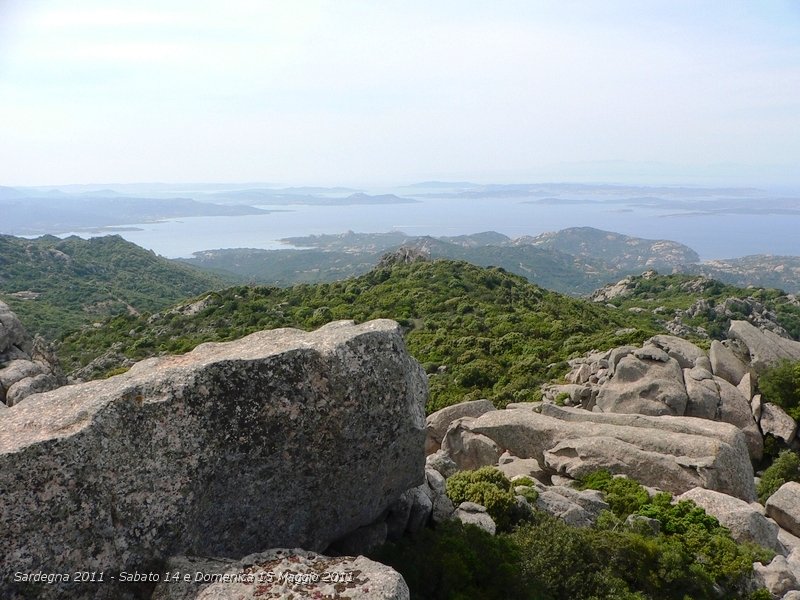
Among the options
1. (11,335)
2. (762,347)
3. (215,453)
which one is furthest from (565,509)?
(11,335)

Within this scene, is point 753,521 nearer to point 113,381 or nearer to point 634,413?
point 634,413

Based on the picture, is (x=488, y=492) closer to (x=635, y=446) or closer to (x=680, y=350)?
(x=635, y=446)

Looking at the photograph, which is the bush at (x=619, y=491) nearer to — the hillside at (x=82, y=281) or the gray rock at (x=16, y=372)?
the gray rock at (x=16, y=372)

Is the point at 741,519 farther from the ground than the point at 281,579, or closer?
closer

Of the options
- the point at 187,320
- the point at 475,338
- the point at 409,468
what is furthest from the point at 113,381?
the point at 187,320

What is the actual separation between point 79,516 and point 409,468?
5196 millimetres

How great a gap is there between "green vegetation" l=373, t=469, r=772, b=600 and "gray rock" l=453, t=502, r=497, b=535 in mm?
354

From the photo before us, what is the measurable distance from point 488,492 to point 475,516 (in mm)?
928

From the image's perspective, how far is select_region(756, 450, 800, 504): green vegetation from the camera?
18281mm

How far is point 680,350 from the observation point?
2498 centimetres

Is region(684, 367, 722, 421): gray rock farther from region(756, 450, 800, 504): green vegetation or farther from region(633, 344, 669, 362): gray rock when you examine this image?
region(756, 450, 800, 504): green vegetation

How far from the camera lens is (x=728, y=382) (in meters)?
23.0

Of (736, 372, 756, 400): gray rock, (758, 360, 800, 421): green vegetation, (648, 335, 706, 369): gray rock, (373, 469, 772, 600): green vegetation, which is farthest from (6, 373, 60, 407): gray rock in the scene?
(758, 360, 800, 421): green vegetation

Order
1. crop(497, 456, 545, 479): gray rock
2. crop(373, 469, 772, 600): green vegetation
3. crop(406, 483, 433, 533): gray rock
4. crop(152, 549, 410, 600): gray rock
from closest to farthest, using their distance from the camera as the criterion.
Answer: crop(152, 549, 410, 600): gray rock
crop(373, 469, 772, 600): green vegetation
crop(406, 483, 433, 533): gray rock
crop(497, 456, 545, 479): gray rock
